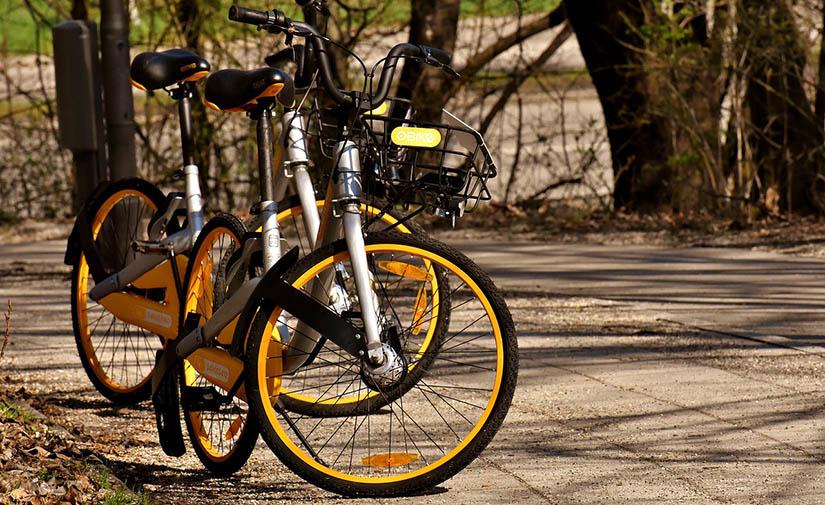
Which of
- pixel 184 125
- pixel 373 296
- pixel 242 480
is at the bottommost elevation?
pixel 242 480

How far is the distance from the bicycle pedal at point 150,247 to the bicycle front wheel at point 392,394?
0.73 metres

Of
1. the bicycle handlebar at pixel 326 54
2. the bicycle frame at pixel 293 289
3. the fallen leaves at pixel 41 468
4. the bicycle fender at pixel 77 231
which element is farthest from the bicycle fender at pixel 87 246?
the bicycle handlebar at pixel 326 54

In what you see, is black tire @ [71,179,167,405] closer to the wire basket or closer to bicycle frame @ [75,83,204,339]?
bicycle frame @ [75,83,204,339]

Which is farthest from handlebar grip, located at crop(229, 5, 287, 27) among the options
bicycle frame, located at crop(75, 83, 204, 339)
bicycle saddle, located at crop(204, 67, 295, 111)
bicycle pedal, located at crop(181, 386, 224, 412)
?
bicycle pedal, located at crop(181, 386, 224, 412)

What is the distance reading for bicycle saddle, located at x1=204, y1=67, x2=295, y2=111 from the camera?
3926 mm

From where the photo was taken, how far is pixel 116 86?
7.01m

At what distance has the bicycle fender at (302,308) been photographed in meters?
3.76

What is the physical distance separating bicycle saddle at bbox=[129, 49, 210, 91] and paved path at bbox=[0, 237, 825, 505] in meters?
1.38

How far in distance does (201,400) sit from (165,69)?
136 centimetres

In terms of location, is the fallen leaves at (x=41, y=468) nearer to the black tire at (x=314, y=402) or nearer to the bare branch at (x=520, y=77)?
the black tire at (x=314, y=402)

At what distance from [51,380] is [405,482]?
2384mm

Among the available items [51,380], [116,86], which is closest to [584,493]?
[51,380]

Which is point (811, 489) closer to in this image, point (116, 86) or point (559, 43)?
point (116, 86)

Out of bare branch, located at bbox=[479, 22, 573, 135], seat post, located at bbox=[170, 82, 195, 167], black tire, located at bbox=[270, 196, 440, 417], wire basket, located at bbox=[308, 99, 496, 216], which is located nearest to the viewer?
wire basket, located at bbox=[308, 99, 496, 216]
